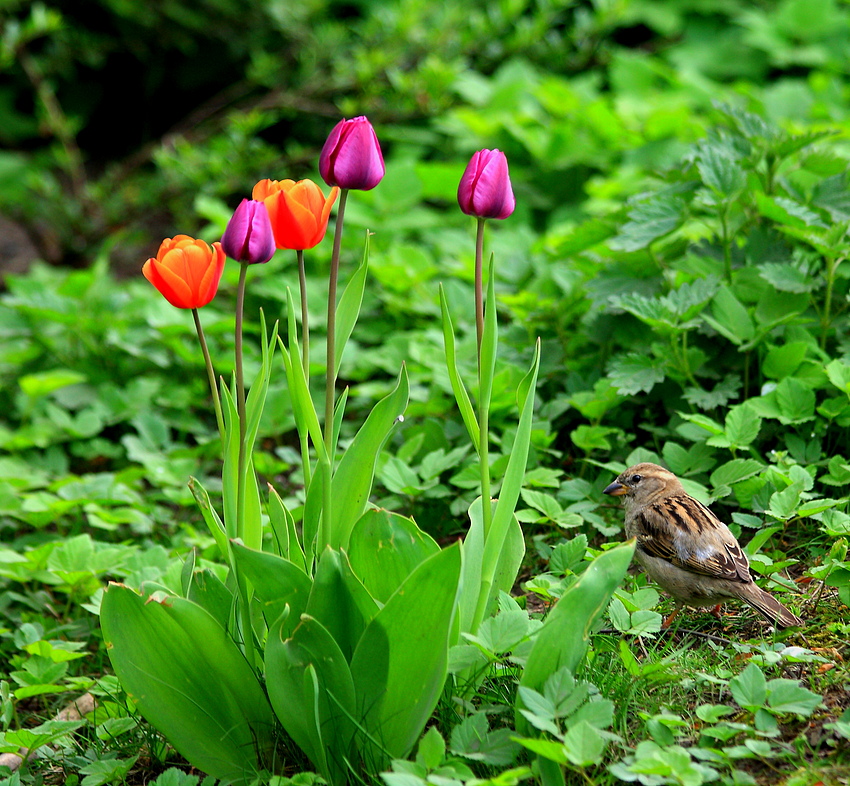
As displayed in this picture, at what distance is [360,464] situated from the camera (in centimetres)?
212

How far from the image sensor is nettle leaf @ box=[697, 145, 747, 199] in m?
3.23

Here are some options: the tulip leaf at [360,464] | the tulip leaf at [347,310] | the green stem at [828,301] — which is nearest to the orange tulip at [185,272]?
the tulip leaf at [347,310]

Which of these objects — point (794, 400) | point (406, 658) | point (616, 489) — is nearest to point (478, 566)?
point (406, 658)

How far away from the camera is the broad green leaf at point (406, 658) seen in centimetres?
183

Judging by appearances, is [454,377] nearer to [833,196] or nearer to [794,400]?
[794,400]

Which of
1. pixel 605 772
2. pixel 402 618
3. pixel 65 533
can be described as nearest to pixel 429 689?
pixel 402 618

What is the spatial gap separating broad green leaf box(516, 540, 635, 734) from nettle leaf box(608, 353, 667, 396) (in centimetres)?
119

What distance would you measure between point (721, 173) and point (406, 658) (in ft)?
7.11

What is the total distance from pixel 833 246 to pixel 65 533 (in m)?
3.00

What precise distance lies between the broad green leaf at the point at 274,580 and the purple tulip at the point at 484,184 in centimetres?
83

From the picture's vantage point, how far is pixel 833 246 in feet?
10.0

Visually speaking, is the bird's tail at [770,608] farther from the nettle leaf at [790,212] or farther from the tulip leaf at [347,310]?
the nettle leaf at [790,212]

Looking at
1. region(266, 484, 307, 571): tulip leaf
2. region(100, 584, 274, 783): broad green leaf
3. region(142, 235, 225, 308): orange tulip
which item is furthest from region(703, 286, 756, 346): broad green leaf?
region(100, 584, 274, 783): broad green leaf

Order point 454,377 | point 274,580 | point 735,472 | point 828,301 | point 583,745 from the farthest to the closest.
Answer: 1. point 828,301
2. point 735,472
3. point 454,377
4. point 274,580
5. point 583,745
